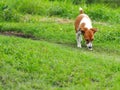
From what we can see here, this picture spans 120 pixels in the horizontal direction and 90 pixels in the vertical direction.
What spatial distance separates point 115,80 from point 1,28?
232 inches

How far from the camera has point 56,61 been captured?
8.93 metres

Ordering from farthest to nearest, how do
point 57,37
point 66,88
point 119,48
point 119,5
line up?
point 119,5 → point 57,37 → point 119,48 → point 66,88

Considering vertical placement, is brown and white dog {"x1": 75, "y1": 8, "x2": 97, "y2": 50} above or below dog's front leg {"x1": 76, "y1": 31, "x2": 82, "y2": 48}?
above

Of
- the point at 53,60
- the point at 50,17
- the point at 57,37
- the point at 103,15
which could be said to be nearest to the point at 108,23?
the point at 103,15

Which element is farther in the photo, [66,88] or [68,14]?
[68,14]

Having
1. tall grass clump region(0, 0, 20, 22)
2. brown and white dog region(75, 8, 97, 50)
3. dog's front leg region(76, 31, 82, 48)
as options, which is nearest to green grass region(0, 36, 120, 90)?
brown and white dog region(75, 8, 97, 50)

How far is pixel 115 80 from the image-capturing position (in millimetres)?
Result: 8148

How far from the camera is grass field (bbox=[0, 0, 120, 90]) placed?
7820 millimetres

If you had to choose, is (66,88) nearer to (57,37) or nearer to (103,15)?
(57,37)

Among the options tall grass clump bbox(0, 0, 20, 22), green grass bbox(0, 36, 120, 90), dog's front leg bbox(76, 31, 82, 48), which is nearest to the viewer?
green grass bbox(0, 36, 120, 90)

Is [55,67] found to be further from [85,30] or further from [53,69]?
[85,30]

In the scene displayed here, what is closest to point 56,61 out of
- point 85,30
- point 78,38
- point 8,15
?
point 85,30

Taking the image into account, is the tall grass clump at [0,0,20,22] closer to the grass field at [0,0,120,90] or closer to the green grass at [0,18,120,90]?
the grass field at [0,0,120,90]

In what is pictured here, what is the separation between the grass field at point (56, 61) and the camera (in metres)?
7.82
